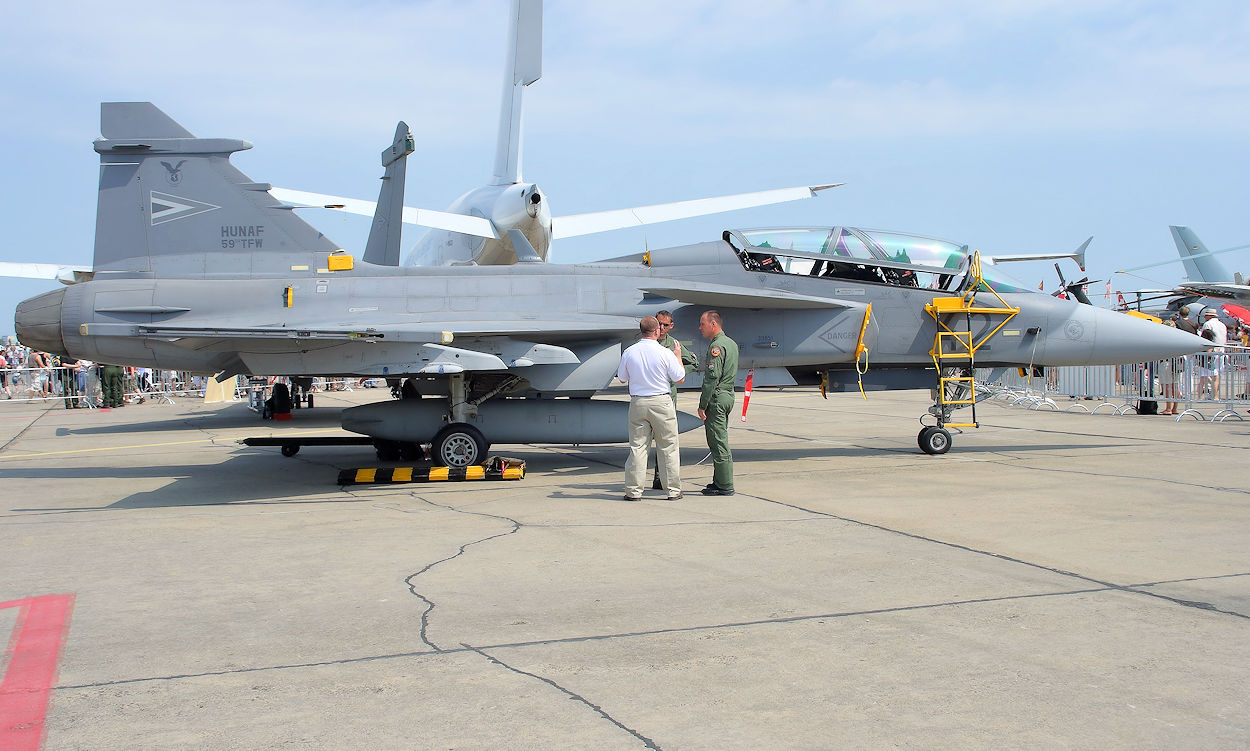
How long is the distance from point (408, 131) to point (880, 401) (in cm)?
1398

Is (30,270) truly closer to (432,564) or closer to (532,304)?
(532,304)

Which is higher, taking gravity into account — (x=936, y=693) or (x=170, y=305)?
(x=170, y=305)

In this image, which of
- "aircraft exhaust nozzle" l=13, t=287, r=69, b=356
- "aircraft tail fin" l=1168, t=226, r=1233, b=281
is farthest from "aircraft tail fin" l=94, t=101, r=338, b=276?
"aircraft tail fin" l=1168, t=226, r=1233, b=281

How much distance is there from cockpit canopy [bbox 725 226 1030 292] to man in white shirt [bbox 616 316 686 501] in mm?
2917

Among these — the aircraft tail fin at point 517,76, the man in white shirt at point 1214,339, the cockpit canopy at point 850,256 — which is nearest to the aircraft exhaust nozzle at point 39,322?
the cockpit canopy at point 850,256

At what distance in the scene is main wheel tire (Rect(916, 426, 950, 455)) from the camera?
36.4ft


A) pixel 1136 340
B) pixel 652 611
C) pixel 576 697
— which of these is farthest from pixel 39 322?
pixel 1136 340

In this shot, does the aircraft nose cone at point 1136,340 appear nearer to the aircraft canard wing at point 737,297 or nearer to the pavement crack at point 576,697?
the aircraft canard wing at point 737,297

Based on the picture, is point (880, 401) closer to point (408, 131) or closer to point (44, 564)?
point (408, 131)

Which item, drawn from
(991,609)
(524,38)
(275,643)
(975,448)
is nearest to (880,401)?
(975,448)

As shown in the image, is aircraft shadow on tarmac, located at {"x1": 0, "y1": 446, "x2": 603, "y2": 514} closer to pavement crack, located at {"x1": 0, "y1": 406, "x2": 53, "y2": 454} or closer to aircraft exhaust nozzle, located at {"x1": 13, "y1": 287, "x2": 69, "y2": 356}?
aircraft exhaust nozzle, located at {"x1": 13, "y1": 287, "x2": 69, "y2": 356}

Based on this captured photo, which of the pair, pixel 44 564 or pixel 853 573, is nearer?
pixel 853 573

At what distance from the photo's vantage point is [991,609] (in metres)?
4.52

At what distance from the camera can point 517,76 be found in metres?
24.5
